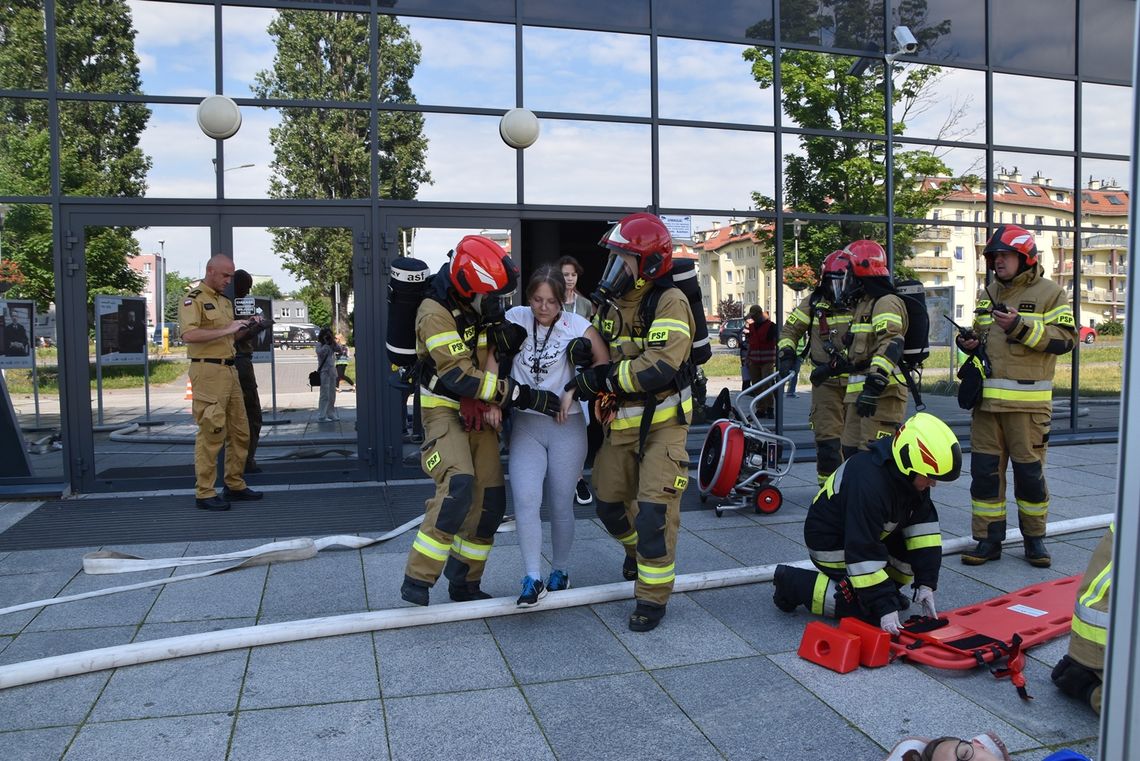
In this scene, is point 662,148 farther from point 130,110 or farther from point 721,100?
point 130,110

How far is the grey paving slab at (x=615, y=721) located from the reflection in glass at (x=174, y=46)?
265 inches

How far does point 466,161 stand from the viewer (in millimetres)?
8680

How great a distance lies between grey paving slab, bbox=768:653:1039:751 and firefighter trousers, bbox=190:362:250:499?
5.02 meters

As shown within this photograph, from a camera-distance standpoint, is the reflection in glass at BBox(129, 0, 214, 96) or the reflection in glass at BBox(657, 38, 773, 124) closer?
the reflection in glass at BBox(129, 0, 214, 96)

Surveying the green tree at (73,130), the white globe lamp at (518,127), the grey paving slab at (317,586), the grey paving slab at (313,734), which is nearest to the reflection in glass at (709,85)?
the white globe lamp at (518,127)

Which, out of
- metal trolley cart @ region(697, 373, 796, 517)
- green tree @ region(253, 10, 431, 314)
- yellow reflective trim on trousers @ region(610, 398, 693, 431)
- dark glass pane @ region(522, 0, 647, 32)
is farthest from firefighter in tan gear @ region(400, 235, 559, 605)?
dark glass pane @ region(522, 0, 647, 32)

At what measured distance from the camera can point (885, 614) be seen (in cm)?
416

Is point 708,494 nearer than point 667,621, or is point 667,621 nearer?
point 667,621

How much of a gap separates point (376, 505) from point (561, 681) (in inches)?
158

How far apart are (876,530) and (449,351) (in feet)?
7.29

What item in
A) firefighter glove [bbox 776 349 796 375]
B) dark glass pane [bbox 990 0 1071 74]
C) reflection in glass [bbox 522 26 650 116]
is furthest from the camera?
dark glass pane [bbox 990 0 1071 74]

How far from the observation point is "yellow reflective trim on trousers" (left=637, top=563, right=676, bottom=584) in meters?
4.52

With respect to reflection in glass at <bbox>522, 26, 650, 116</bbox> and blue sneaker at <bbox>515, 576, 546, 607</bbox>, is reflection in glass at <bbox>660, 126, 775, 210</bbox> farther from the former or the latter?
blue sneaker at <bbox>515, 576, 546, 607</bbox>

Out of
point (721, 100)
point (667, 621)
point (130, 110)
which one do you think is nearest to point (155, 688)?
point (667, 621)
